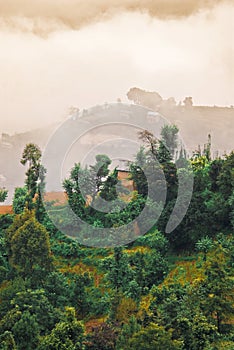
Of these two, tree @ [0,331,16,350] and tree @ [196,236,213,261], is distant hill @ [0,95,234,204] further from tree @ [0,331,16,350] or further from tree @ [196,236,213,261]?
tree @ [0,331,16,350]

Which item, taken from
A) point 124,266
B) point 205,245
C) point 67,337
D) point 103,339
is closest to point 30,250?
point 124,266

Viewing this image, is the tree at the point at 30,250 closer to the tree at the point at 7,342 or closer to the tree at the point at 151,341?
the tree at the point at 7,342

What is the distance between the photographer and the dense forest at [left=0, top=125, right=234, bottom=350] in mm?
13656

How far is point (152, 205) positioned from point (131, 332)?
854cm

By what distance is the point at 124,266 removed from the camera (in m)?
18.0

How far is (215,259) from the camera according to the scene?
49.4ft

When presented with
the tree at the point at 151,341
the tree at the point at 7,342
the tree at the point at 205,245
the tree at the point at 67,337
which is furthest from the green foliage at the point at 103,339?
the tree at the point at 205,245

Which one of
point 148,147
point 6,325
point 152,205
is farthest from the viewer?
point 148,147

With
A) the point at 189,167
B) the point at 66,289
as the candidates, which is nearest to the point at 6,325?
the point at 66,289

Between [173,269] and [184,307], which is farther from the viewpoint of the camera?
[173,269]

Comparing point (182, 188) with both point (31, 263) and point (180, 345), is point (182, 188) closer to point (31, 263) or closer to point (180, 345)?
point (31, 263)

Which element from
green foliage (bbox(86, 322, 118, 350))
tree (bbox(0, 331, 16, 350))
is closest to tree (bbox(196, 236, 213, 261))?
green foliage (bbox(86, 322, 118, 350))

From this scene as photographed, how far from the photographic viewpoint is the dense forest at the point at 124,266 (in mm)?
13656

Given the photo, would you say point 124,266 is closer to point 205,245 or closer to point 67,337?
point 205,245
